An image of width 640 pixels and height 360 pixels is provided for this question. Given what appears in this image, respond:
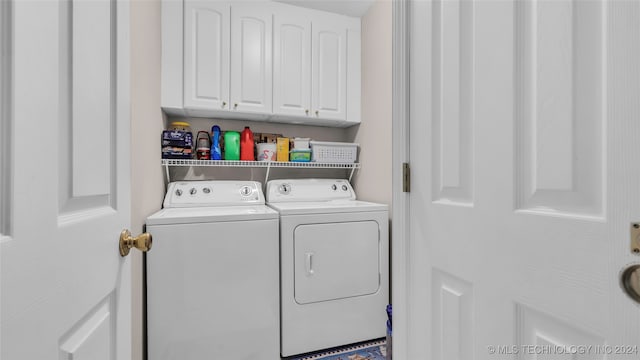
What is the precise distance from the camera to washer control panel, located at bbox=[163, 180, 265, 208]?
211 cm

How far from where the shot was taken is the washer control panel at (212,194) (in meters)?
2.11

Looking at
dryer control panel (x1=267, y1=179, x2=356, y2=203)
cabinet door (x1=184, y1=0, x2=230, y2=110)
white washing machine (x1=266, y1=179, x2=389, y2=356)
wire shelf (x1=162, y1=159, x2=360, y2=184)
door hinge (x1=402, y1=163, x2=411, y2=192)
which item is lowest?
white washing machine (x1=266, y1=179, x2=389, y2=356)

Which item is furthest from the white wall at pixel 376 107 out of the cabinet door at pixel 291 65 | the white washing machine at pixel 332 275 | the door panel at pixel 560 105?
the door panel at pixel 560 105

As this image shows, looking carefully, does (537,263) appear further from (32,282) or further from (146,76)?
(146,76)

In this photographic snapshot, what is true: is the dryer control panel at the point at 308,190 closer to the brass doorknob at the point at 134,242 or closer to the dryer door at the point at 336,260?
the dryer door at the point at 336,260

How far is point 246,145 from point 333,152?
0.75 meters

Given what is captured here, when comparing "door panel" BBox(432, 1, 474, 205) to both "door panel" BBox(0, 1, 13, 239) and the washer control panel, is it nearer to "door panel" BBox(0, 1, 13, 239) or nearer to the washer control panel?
"door panel" BBox(0, 1, 13, 239)

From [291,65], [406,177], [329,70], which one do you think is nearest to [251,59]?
[291,65]

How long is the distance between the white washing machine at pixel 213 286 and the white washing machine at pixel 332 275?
9 cm

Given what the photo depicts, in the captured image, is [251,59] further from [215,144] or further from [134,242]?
[134,242]

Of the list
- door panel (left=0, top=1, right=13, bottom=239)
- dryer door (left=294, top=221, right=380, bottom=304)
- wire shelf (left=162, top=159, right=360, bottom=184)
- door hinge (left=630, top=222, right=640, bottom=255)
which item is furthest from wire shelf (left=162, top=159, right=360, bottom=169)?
door hinge (left=630, top=222, right=640, bottom=255)

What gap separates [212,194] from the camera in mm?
2217

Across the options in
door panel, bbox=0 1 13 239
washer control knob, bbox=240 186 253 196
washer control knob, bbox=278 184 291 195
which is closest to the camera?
door panel, bbox=0 1 13 239

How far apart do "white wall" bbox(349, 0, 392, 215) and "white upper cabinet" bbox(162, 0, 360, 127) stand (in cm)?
11
